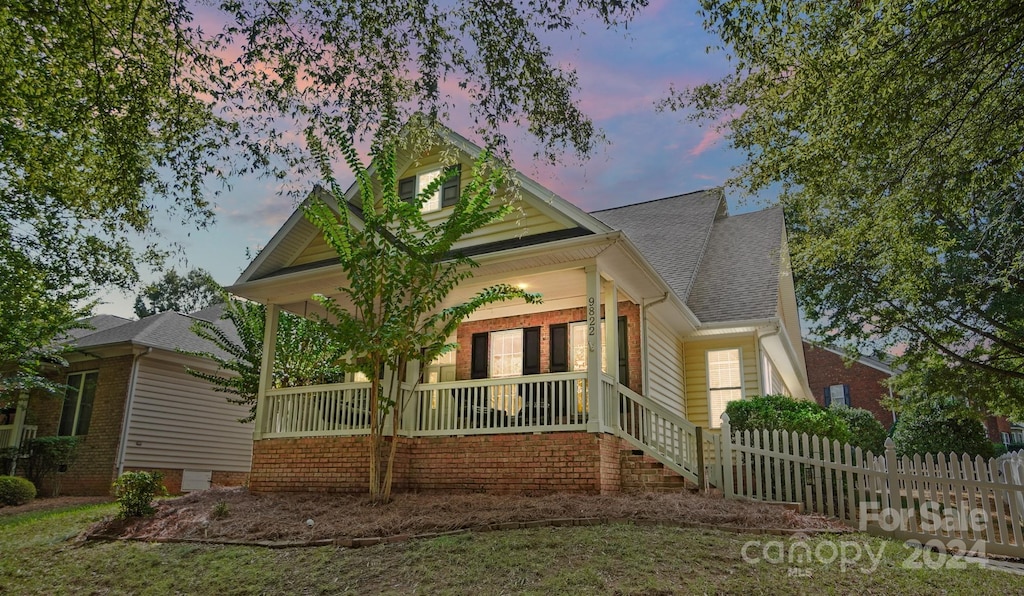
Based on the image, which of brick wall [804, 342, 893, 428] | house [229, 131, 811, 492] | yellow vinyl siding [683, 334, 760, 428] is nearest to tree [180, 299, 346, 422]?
house [229, 131, 811, 492]

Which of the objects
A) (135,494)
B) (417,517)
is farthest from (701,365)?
(135,494)

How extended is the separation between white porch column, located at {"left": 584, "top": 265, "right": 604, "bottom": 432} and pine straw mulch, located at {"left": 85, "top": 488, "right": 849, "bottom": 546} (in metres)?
1.21

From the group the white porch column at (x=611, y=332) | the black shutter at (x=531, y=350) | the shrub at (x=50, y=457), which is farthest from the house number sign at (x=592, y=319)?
the shrub at (x=50, y=457)

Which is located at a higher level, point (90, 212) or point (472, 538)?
point (90, 212)

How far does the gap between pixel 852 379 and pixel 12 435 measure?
34917mm

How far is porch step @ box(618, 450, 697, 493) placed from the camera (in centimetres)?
980

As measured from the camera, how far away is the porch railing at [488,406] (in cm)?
1002

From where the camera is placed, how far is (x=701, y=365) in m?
14.6

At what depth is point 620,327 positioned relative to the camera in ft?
41.9

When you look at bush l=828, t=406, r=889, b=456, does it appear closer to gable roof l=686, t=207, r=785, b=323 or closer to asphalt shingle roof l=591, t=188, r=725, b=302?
gable roof l=686, t=207, r=785, b=323

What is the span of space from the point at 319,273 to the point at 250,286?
5.34 feet

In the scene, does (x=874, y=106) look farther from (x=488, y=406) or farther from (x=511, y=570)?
(x=488, y=406)

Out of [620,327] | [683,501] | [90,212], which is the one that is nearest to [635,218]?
[620,327]

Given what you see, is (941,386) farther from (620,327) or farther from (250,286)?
(250,286)
